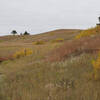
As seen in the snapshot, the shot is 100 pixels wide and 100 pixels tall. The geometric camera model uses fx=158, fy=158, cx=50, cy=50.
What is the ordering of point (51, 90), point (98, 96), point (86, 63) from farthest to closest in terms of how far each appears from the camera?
point (86, 63)
point (51, 90)
point (98, 96)

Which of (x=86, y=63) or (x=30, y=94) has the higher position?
(x=86, y=63)

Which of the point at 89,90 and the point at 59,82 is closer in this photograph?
the point at 89,90

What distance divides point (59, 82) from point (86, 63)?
7.61 feet

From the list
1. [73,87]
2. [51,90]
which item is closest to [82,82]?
[73,87]

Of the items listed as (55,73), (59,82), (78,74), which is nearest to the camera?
(59,82)

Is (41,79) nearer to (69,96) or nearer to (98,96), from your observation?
(69,96)

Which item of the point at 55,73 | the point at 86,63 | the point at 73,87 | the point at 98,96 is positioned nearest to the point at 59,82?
the point at 73,87

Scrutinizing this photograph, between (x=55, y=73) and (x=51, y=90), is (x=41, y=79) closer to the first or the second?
(x=55, y=73)

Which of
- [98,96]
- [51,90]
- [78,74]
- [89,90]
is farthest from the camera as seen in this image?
[78,74]

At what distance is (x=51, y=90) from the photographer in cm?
498

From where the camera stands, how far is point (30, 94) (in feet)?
15.6

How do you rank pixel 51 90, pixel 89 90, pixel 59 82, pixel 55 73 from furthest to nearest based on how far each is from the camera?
pixel 55 73
pixel 59 82
pixel 51 90
pixel 89 90

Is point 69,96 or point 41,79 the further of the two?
point 41,79

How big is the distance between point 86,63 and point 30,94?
3.59m
